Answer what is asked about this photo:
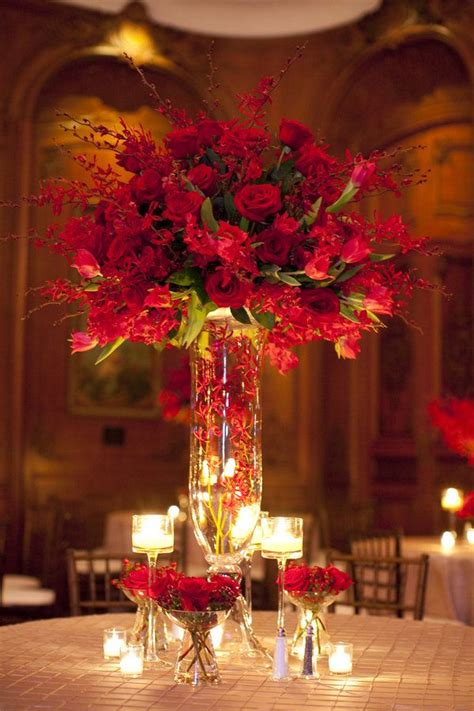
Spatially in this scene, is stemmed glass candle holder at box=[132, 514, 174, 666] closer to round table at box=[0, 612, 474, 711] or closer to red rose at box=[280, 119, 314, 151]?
round table at box=[0, 612, 474, 711]

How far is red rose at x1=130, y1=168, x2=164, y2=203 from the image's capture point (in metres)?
2.08

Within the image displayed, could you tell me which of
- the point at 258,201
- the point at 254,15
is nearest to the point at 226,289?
the point at 258,201

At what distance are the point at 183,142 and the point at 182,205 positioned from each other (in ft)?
0.61

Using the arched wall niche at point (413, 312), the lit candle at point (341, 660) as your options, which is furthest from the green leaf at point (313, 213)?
the arched wall niche at point (413, 312)

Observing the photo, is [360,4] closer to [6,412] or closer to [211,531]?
[6,412]

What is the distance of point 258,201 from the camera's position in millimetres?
2037

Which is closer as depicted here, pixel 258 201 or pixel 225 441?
pixel 258 201

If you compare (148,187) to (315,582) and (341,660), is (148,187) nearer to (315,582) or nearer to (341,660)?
(315,582)

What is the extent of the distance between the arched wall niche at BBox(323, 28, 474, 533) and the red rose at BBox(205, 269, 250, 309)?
635cm

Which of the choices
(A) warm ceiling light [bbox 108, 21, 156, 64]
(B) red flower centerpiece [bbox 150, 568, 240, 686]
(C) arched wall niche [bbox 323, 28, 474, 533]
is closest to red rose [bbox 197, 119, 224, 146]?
(B) red flower centerpiece [bbox 150, 568, 240, 686]

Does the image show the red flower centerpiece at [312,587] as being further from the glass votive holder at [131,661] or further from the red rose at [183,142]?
the red rose at [183,142]

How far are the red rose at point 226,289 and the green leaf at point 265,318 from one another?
0.29ft

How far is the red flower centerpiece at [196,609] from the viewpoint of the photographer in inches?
75.8

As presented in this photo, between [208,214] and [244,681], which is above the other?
[208,214]
